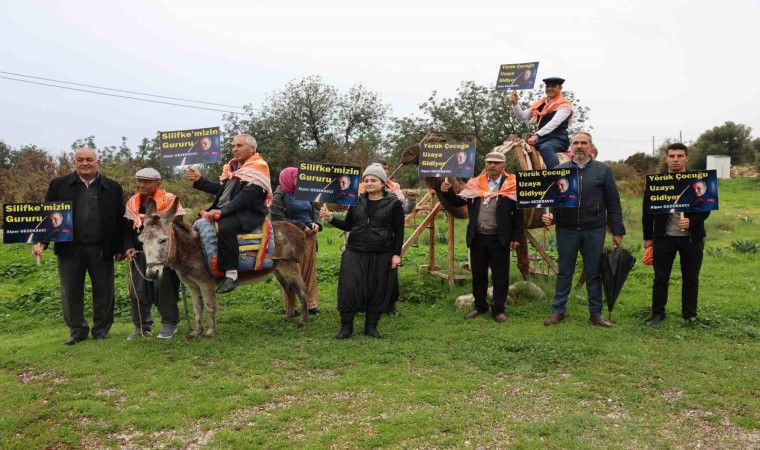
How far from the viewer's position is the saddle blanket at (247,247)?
686 centimetres

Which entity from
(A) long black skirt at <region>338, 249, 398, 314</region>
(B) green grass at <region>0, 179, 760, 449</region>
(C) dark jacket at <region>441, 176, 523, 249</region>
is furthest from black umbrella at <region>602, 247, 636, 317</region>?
(A) long black skirt at <region>338, 249, 398, 314</region>

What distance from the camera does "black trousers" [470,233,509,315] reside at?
7.60 m

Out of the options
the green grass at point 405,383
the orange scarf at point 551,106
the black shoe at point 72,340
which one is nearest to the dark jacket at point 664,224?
the green grass at point 405,383

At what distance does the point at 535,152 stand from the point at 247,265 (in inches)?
198

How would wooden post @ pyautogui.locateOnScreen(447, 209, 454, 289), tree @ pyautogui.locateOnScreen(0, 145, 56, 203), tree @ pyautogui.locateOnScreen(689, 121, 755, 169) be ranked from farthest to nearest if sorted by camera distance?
1. tree @ pyautogui.locateOnScreen(689, 121, 755, 169)
2. tree @ pyautogui.locateOnScreen(0, 145, 56, 203)
3. wooden post @ pyautogui.locateOnScreen(447, 209, 454, 289)

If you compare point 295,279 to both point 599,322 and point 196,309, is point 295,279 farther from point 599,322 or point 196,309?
point 599,322

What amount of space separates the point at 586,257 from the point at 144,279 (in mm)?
5607

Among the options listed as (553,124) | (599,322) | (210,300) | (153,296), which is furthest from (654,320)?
(153,296)

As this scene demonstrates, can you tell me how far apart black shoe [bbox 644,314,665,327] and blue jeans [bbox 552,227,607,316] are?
2.08 ft

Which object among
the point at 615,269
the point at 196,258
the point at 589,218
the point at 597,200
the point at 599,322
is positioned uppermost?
the point at 597,200

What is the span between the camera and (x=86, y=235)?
22.4ft

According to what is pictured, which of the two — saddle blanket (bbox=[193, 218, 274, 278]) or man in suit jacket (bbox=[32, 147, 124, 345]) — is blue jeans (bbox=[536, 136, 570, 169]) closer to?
saddle blanket (bbox=[193, 218, 274, 278])

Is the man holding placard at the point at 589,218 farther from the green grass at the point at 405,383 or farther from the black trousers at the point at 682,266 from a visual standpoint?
the green grass at the point at 405,383

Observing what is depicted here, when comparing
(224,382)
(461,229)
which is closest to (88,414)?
(224,382)
